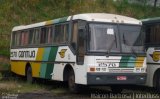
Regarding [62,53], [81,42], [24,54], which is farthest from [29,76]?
[81,42]

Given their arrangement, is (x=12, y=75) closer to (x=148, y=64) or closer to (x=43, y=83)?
(x=43, y=83)

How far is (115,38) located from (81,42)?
119cm

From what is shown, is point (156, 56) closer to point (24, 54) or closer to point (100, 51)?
point (100, 51)

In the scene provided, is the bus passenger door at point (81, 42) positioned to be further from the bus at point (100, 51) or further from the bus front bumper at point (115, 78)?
the bus front bumper at point (115, 78)

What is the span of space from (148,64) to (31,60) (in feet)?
20.1

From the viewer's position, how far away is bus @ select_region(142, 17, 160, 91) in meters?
17.5

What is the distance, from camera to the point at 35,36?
21.5 meters

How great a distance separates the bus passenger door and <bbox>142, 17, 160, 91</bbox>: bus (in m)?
2.70

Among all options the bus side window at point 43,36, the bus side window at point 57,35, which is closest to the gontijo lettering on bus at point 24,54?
the bus side window at point 43,36

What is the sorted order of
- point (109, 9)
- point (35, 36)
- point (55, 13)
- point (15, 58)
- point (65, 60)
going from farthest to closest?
point (109, 9) < point (55, 13) < point (15, 58) < point (35, 36) < point (65, 60)

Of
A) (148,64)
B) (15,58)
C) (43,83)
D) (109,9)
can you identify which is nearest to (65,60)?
(148,64)

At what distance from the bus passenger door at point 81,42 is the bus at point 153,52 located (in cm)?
270

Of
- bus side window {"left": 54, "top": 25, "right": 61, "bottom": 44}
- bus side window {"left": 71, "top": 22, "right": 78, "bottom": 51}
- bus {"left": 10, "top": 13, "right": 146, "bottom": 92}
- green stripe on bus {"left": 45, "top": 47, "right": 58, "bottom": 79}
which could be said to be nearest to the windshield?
bus {"left": 10, "top": 13, "right": 146, "bottom": 92}

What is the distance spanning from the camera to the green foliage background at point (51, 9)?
104 feet
